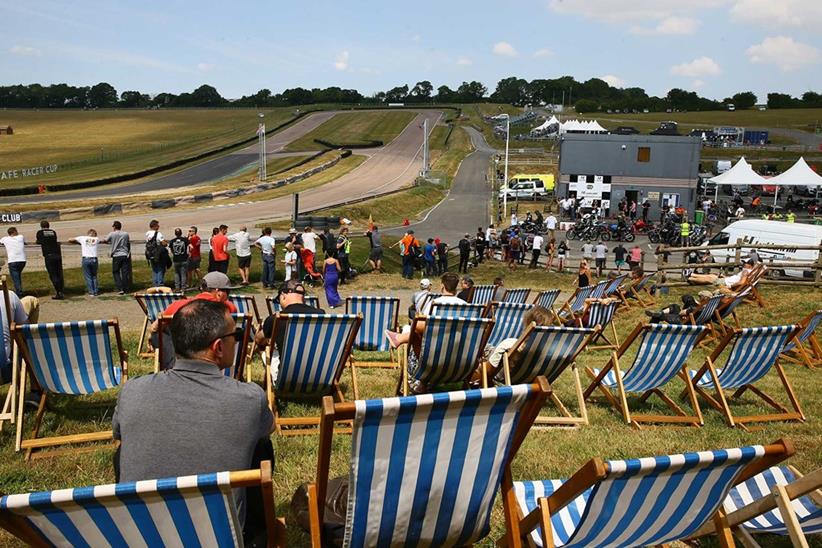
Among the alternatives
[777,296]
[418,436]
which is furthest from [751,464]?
[777,296]

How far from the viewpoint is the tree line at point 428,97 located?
473ft

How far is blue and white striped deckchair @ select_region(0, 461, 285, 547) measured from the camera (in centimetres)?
192

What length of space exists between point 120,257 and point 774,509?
43.0 ft

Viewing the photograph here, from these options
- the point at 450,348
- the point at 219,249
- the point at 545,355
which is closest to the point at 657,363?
the point at 545,355

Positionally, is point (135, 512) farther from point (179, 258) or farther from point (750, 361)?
point (179, 258)

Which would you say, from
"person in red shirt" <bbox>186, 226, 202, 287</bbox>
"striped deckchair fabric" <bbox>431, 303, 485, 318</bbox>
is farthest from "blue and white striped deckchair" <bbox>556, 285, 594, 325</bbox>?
"person in red shirt" <bbox>186, 226, 202, 287</bbox>

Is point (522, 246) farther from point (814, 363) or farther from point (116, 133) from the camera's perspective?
point (116, 133)

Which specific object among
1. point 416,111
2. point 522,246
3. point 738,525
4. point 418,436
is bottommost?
point 522,246

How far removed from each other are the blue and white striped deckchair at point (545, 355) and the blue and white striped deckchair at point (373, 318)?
1.90 m

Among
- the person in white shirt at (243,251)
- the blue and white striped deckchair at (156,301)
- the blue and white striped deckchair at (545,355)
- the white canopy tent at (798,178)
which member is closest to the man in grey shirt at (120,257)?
the person in white shirt at (243,251)

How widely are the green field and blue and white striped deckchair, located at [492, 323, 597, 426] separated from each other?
66802mm

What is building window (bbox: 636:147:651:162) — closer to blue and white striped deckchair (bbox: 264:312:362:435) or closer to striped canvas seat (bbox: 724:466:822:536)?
blue and white striped deckchair (bbox: 264:312:362:435)

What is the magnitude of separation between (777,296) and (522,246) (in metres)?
11.1

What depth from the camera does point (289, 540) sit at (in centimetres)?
340
